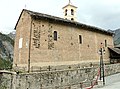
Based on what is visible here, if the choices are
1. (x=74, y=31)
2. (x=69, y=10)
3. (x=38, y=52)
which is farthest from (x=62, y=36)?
(x=69, y=10)

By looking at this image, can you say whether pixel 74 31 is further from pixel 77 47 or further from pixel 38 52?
pixel 38 52

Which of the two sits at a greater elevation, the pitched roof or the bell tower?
the bell tower

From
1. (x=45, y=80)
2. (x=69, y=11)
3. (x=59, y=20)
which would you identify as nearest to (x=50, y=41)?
(x=59, y=20)

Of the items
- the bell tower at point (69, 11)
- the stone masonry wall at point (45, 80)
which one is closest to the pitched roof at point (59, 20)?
the stone masonry wall at point (45, 80)

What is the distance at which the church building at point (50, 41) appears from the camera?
22.1 m

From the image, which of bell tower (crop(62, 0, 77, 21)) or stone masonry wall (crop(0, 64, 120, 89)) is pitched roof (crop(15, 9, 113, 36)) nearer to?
stone masonry wall (crop(0, 64, 120, 89))

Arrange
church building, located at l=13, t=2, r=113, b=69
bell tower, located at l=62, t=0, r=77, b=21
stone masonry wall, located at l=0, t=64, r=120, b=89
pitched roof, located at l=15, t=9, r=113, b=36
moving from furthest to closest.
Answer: bell tower, located at l=62, t=0, r=77, b=21
pitched roof, located at l=15, t=9, r=113, b=36
church building, located at l=13, t=2, r=113, b=69
stone masonry wall, located at l=0, t=64, r=120, b=89

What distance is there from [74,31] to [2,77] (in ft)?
43.2

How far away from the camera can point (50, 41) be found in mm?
23375

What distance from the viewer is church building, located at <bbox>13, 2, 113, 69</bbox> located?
22.1 metres

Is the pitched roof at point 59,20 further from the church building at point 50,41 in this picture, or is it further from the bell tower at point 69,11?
the bell tower at point 69,11

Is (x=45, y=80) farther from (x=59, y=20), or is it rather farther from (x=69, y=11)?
(x=69, y=11)

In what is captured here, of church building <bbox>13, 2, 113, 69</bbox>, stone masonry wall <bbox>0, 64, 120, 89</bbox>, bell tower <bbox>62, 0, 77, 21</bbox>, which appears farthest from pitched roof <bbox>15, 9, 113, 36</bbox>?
bell tower <bbox>62, 0, 77, 21</bbox>

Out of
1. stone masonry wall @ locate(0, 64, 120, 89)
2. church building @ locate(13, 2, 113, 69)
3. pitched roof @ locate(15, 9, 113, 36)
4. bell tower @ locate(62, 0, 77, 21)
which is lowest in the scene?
stone masonry wall @ locate(0, 64, 120, 89)
